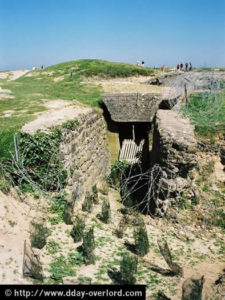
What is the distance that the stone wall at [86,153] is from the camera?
920cm

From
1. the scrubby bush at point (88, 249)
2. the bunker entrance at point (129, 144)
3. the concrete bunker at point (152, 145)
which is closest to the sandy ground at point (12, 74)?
the bunker entrance at point (129, 144)

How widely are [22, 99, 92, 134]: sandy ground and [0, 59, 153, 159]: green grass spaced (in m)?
0.35

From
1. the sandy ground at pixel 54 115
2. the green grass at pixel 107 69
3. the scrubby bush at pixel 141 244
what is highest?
the green grass at pixel 107 69

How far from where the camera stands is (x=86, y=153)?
36.5 feet

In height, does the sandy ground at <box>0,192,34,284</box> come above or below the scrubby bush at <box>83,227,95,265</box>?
above

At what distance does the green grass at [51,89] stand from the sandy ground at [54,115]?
0.35 metres

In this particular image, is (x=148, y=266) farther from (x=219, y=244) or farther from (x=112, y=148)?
(x=112, y=148)

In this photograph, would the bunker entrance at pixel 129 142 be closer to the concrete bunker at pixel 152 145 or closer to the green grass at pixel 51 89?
the concrete bunker at pixel 152 145

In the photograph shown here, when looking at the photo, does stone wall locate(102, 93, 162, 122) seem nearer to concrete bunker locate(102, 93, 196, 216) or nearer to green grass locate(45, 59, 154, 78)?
concrete bunker locate(102, 93, 196, 216)

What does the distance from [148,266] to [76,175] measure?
3769 mm

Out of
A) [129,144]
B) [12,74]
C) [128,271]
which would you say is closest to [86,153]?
[129,144]

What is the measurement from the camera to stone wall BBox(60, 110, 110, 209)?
9203 millimetres

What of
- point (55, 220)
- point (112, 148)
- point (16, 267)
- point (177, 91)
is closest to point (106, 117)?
point (112, 148)

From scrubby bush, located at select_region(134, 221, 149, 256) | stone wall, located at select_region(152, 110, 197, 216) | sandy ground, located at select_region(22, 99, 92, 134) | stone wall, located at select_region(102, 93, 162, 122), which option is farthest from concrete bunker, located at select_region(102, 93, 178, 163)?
scrubby bush, located at select_region(134, 221, 149, 256)
